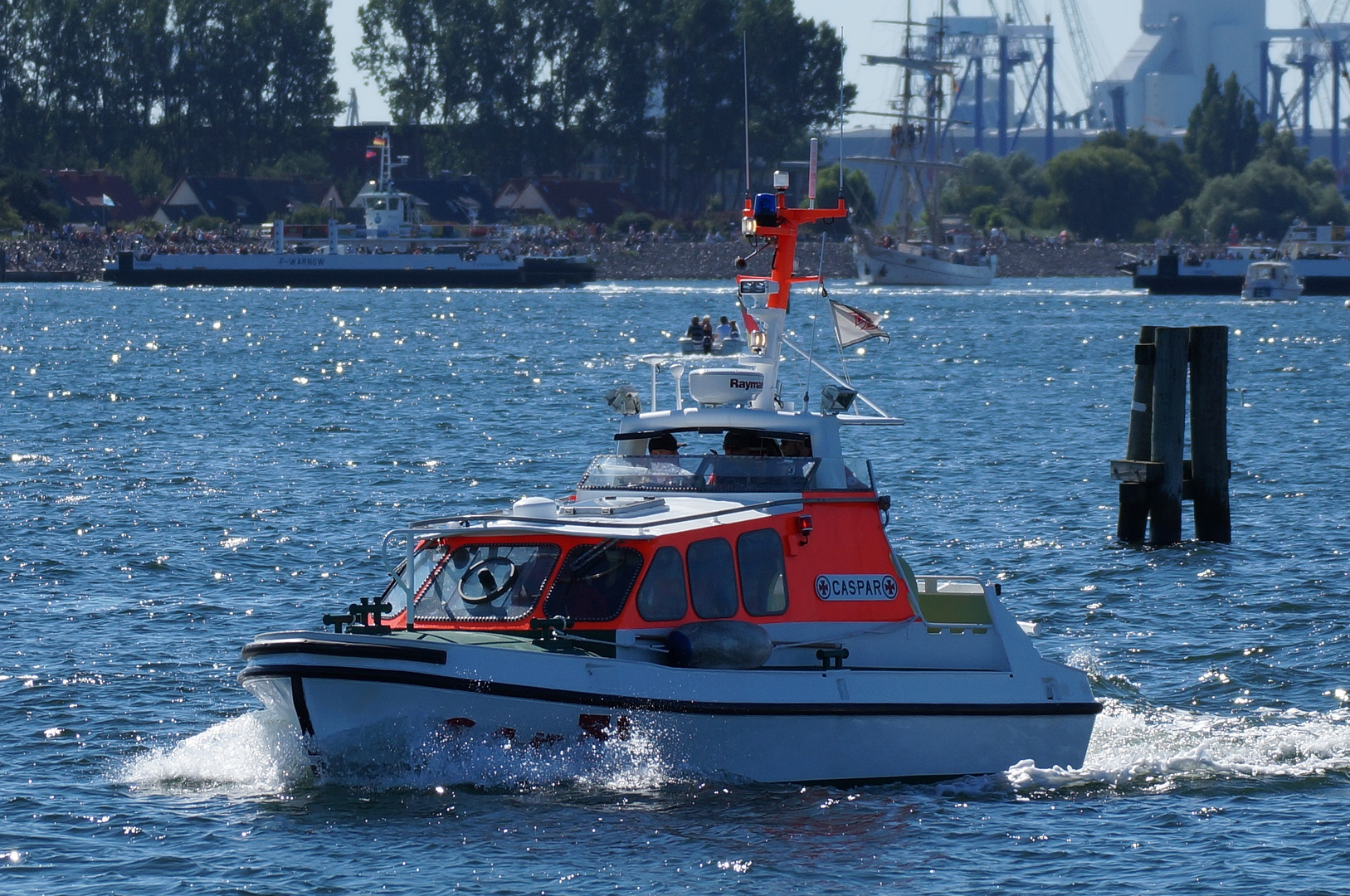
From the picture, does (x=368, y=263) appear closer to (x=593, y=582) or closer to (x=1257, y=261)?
(x=1257, y=261)

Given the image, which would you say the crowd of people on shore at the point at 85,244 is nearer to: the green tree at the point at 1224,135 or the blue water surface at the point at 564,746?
the green tree at the point at 1224,135

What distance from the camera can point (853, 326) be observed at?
17672 millimetres

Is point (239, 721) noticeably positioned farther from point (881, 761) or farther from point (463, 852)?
point (881, 761)

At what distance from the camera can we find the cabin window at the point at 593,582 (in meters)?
15.3

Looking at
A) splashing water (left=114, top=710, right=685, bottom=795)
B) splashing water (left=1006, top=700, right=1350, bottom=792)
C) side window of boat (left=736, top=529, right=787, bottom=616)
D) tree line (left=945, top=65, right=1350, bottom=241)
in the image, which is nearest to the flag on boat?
side window of boat (left=736, top=529, right=787, bottom=616)

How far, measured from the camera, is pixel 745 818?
14719 mm

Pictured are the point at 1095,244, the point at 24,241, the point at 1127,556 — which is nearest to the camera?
the point at 1127,556

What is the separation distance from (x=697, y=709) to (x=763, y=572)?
1487mm

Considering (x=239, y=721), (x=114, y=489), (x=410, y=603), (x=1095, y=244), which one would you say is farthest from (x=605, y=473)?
(x=1095, y=244)

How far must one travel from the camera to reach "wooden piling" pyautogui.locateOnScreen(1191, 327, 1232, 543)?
89.2 ft

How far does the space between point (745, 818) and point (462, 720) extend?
2.21 metres

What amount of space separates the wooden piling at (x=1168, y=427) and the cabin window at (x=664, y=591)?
43.2ft

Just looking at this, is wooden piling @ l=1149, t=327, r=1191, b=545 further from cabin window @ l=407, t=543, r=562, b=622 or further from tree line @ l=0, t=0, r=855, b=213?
tree line @ l=0, t=0, r=855, b=213

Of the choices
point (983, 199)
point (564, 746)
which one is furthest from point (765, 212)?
point (983, 199)
